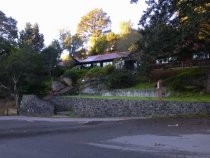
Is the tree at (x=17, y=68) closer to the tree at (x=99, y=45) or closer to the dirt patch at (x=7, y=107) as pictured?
the dirt patch at (x=7, y=107)

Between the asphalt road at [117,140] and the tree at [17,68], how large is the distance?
2774cm

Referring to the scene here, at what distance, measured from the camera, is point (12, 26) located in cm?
8700

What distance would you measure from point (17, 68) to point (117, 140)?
36188mm

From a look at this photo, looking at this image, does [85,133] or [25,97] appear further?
[25,97]

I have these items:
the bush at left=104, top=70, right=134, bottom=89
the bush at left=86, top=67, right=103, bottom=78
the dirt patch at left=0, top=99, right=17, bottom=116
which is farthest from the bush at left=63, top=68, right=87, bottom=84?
the bush at left=104, top=70, right=134, bottom=89

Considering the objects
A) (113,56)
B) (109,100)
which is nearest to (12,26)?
(113,56)

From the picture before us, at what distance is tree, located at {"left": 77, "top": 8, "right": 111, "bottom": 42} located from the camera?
101 meters

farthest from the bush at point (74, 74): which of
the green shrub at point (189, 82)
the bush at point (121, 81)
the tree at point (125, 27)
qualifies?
the green shrub at point (189, 82)

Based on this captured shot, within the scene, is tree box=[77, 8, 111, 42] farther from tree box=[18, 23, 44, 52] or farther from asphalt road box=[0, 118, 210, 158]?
asphalt road box=[0, 118, 210, 158]

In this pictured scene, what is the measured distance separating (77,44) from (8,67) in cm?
4628

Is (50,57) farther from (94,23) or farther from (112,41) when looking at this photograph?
(94,23)

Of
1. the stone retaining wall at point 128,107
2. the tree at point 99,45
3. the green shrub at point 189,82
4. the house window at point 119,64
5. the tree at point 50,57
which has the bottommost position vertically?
the stone retaining wall at point 128,107

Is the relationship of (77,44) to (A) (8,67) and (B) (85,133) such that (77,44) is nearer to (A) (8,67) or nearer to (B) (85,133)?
(A) (8,67)

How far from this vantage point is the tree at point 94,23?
10062 centimetres
